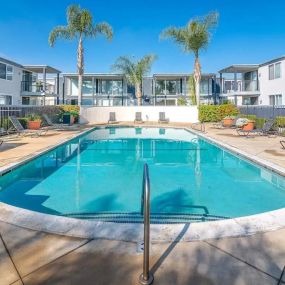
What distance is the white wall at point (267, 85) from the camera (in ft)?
85.8

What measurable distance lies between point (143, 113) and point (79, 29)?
33.4ft

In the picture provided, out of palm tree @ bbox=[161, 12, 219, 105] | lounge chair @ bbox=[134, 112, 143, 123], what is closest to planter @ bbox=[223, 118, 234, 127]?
palm tree @ bbox=[161, 12, 219, 105]

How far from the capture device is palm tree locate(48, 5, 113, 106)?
2565cm

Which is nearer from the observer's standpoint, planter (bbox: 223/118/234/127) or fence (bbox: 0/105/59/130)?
fence (bbox: 0/105/59/130)

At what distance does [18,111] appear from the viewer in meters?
16.8

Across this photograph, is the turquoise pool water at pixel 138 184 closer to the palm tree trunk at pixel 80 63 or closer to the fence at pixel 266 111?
the fence at pixel 266 111

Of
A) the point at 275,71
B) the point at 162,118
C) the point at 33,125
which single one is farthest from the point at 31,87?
the point at 275,71

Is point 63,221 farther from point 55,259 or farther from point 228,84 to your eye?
point 228,84

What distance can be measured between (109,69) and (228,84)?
21023 millimetres

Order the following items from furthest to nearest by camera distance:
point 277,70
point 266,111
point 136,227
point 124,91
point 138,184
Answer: point 124,91 → point 277,70 → point 266,111 → point 138,184 → point 136,227

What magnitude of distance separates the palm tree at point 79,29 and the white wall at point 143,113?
2337mm

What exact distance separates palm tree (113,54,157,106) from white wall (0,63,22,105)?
11408 millimetres

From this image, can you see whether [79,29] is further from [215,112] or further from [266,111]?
[266,111]

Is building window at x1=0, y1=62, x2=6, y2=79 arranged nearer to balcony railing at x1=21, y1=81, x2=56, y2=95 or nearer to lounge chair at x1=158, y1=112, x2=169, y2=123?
balcony railing at x1=21, y1=81, x2=56, y2=95
